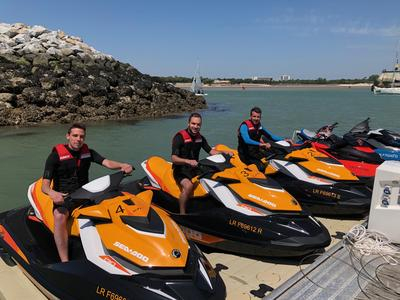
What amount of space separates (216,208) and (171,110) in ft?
70.8

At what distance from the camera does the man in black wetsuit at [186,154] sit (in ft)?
14.2

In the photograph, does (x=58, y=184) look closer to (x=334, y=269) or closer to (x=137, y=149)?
(x=334, y=269)

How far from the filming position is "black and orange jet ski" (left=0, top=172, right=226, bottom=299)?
2.79 m

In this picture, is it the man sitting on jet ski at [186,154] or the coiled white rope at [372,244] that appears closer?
the coiled white rope at [372,244]

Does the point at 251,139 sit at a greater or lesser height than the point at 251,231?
greater

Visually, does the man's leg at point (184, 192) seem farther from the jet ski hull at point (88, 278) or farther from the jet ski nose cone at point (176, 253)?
the jet ski nose cone at point (176, 253)

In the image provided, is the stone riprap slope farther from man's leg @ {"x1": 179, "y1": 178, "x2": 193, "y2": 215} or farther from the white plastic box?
the white plastic box

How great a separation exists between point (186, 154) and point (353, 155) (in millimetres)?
3057

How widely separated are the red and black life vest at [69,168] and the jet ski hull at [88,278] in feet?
1.58

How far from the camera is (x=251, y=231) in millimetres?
3945

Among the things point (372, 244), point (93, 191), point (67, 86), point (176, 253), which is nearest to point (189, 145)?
point (93, 191)

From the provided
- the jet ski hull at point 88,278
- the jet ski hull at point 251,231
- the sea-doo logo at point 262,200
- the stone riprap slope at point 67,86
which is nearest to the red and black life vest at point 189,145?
the jet ski hull at point 251,231

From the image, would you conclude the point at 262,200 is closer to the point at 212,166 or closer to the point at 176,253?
the point at 212,166

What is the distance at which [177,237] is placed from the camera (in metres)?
3.11
